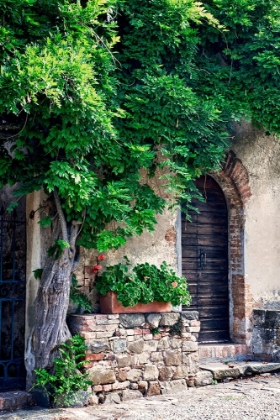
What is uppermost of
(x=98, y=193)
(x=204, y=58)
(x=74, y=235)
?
(x=204, y=58)

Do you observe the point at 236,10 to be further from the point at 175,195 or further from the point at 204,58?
the point at 175,195

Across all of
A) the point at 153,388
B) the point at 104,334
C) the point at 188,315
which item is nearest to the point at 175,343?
the point at 188,315

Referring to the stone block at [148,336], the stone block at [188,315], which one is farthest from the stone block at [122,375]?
the stone block at [188,315]

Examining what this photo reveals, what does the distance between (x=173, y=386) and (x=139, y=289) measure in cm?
126

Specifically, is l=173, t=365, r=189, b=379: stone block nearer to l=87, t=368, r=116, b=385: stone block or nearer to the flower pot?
the flower pot

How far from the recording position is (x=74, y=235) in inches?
261

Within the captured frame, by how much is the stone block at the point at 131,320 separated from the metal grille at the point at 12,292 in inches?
49.3

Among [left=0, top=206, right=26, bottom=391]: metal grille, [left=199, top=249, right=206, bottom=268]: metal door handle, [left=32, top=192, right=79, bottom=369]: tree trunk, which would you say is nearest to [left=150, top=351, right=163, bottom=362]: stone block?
[left=32, top=192, right=79, bottom=369]: tree trunk

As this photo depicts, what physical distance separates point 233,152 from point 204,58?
1.48m

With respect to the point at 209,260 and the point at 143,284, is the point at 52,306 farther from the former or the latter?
the point at 209,260

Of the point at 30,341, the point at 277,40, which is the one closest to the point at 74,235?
the point at 30,341

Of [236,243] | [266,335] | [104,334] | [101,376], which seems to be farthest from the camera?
[236,243]

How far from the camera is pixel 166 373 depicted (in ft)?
23.2

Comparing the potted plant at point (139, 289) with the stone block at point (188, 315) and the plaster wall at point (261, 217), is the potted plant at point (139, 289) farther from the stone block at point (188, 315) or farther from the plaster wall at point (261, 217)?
the plaster wall at point (261, 217)
